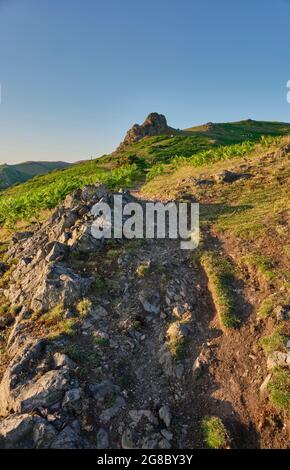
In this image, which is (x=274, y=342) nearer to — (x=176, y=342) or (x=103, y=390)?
(x=176, y=342)

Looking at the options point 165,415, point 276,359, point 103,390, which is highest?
point 276,359

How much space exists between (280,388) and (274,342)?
1.81 meters

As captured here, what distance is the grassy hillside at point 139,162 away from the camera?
40.8m

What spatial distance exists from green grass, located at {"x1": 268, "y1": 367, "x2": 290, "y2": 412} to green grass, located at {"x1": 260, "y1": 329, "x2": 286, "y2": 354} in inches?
33.3

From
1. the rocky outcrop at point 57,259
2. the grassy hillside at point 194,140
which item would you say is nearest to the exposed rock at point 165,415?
the rocky outcrop at point 57,259

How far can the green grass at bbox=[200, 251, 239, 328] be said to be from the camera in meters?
13.9

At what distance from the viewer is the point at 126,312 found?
49.8 feet

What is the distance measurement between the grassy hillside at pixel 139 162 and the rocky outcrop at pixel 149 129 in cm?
817

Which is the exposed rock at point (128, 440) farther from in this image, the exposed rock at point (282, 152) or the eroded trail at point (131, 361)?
the exposed rock at point (282, 152)

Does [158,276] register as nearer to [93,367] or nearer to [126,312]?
[126,312]

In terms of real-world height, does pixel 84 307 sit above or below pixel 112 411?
above

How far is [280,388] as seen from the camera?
10.8m

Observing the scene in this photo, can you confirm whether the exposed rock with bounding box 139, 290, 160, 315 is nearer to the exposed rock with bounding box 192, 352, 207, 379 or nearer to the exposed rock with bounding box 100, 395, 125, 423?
the exposed rock with bounding box 192, 352, 207, 379

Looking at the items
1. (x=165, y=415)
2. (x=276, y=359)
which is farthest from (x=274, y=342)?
(x=165, y=415)
